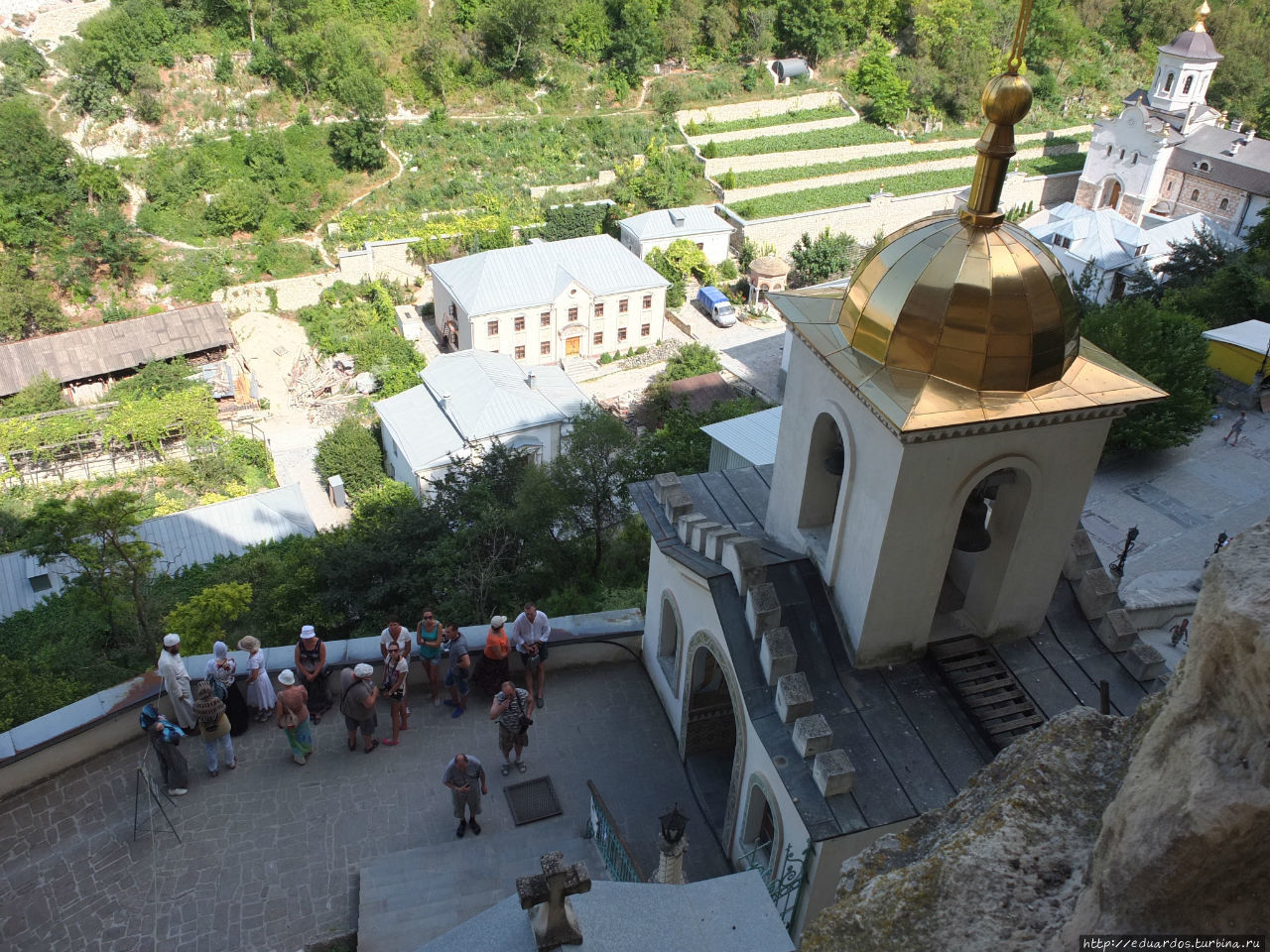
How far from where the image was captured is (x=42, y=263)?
3866 centimetres

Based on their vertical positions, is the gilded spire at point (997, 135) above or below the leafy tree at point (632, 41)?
above

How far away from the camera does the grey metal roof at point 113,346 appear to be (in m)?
33.9

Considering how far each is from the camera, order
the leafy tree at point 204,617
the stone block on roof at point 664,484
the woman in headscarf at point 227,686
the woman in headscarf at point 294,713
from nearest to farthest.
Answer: the woman in headscarf at point 294,713 → the woman in headscarf at point 227,686 → the stone block on roof at point 664,484 → the leafy tree at point 204,617

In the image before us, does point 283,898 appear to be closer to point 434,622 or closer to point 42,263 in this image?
point 434,622

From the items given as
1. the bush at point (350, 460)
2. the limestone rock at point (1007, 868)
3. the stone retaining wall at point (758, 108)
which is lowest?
the bush at point (350, 460)

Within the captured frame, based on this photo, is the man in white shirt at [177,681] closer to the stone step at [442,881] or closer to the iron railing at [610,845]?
the stone step at [442,881]

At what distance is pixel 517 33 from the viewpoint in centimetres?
5025

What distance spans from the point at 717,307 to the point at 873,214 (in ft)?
43.2

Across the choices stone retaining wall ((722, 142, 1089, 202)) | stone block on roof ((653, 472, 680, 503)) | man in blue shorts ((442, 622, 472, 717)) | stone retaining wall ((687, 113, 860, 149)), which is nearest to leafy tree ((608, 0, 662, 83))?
stone retaining wall ((687, 113, 860, 149))

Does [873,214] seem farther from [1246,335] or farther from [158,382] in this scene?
[158,382]

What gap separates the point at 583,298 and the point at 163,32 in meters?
24.9

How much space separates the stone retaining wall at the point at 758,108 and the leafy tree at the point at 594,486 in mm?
37693

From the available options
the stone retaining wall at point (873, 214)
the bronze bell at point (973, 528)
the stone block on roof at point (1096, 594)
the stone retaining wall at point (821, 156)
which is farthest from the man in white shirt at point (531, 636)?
the stone retaining wall at point (821, 156)

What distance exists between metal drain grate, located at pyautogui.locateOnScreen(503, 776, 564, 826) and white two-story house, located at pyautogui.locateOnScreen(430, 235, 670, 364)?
93.8 feet
